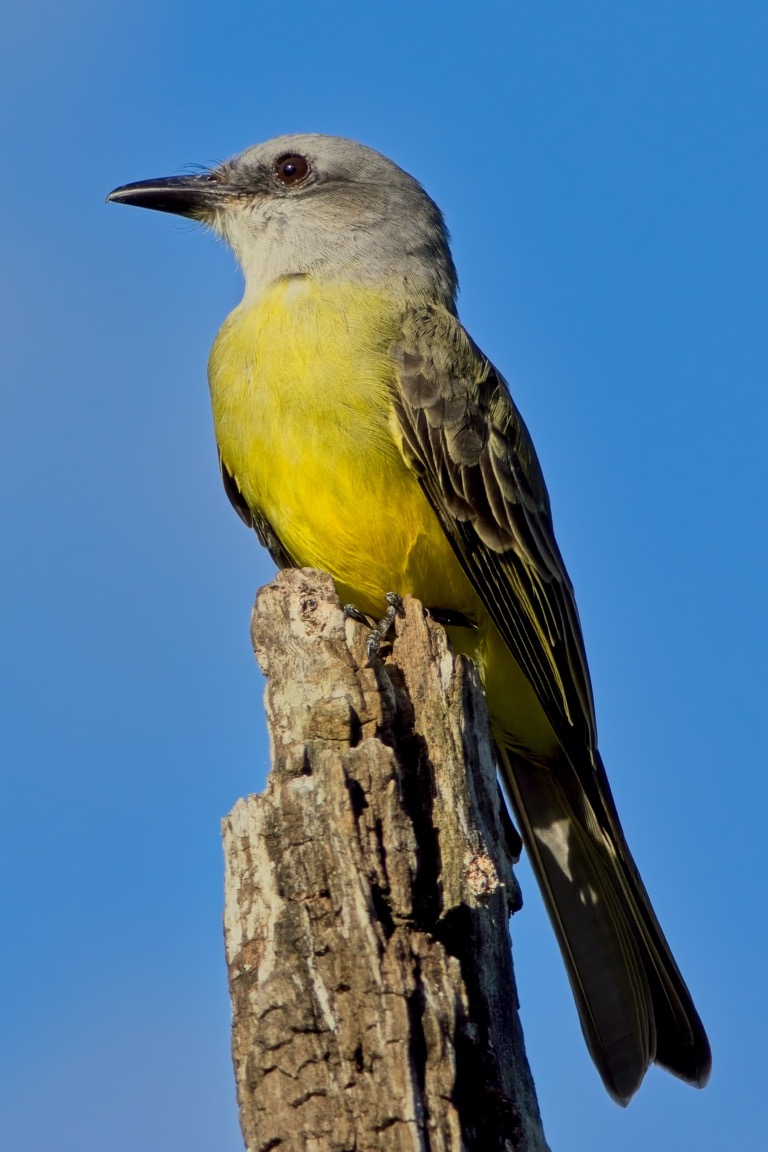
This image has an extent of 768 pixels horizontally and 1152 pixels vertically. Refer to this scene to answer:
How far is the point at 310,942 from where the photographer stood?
479 cm

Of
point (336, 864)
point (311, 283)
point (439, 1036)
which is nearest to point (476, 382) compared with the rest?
point (311, 283)

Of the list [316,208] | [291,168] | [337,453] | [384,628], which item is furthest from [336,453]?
[291,168]

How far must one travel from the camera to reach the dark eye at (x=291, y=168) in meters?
8.98

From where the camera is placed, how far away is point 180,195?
8992 mm

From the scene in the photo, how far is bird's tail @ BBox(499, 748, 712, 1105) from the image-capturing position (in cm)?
686

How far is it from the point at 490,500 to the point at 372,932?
10.9ft

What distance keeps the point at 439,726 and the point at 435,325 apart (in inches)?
110

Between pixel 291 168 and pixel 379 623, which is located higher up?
pixel 291 168

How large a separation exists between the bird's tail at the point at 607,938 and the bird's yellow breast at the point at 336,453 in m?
1.17

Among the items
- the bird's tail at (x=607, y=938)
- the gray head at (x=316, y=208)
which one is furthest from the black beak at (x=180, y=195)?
the bird's tail at (x=607, y=938)

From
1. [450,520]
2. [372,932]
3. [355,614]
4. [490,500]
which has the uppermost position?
[490,500]

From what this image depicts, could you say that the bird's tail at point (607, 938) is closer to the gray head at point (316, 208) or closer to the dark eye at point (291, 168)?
the gray head at point (316, 208)

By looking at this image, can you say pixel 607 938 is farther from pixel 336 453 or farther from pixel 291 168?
pixel 291 168

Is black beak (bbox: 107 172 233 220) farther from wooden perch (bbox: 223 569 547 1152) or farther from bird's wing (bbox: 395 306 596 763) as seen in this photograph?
wooden perch (bbox: 223 569 547 1152)
